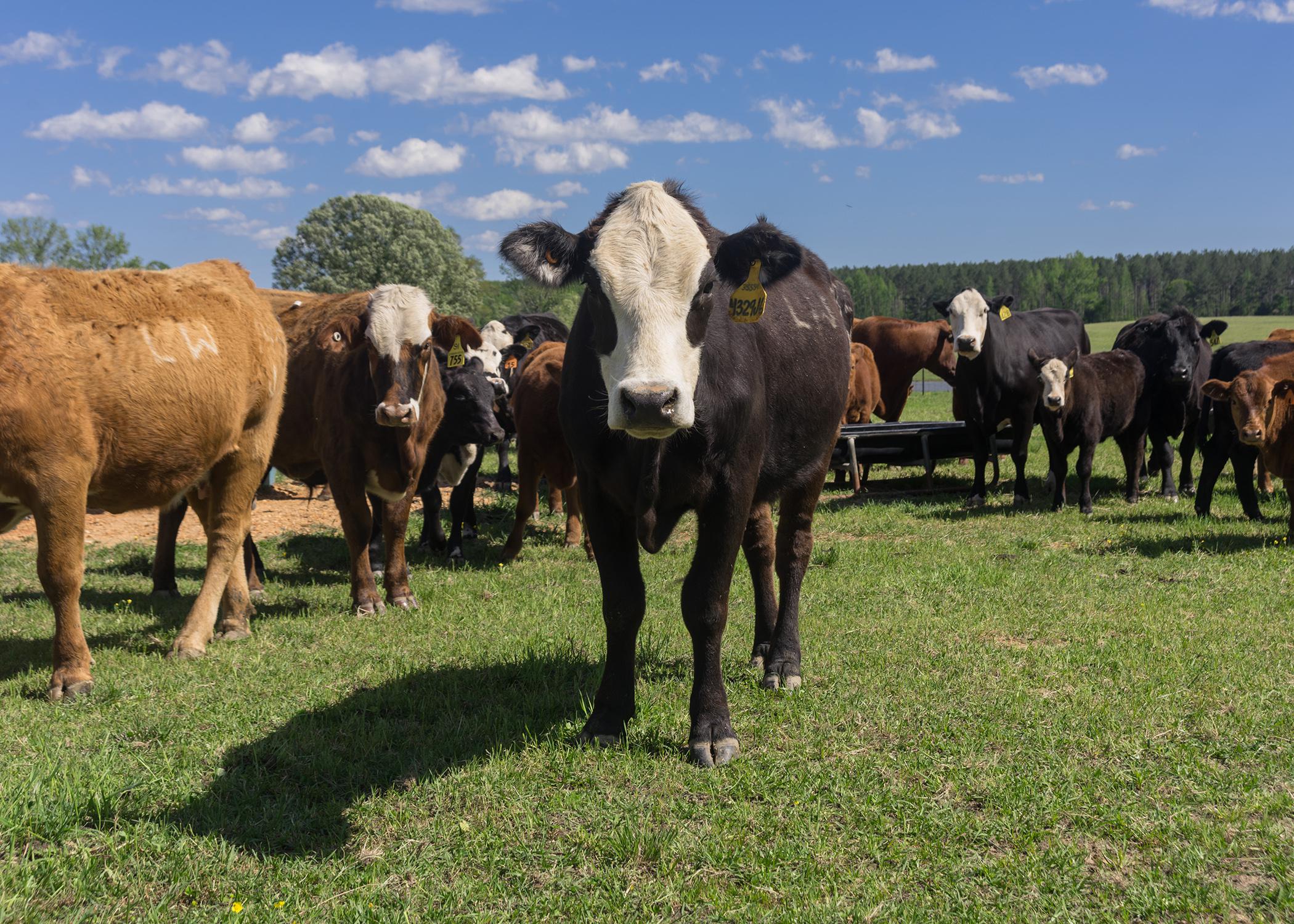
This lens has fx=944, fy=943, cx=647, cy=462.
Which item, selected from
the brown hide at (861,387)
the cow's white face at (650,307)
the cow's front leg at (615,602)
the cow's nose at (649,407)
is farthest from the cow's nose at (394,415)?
the brown hide at (861,387)

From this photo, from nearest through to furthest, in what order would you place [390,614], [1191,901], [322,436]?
[1191,901]
[390,614]
[322,436]

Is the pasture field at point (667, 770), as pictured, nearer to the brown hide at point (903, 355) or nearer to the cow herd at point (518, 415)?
the cow herd at point (518, 415)

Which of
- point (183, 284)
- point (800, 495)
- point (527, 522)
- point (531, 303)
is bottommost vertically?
point (527, 522)

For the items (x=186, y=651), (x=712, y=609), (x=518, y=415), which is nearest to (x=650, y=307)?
(x=712, y=609)

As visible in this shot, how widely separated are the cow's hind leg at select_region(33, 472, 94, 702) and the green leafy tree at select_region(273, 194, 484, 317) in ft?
152

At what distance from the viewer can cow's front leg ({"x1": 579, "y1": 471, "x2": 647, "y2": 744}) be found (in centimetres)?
441

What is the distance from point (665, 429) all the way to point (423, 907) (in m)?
1.86

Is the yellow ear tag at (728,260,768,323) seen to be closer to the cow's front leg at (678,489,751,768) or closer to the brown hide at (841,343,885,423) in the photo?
the cow's front leg at (678,489,751,768)

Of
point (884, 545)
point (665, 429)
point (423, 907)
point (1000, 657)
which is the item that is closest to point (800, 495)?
point (1000, 657)

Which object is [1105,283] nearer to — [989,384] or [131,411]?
[989,384]

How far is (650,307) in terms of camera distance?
12.7ft

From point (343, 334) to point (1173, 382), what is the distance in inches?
431

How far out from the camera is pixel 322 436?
7.98m

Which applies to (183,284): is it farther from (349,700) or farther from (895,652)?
(895,652)
